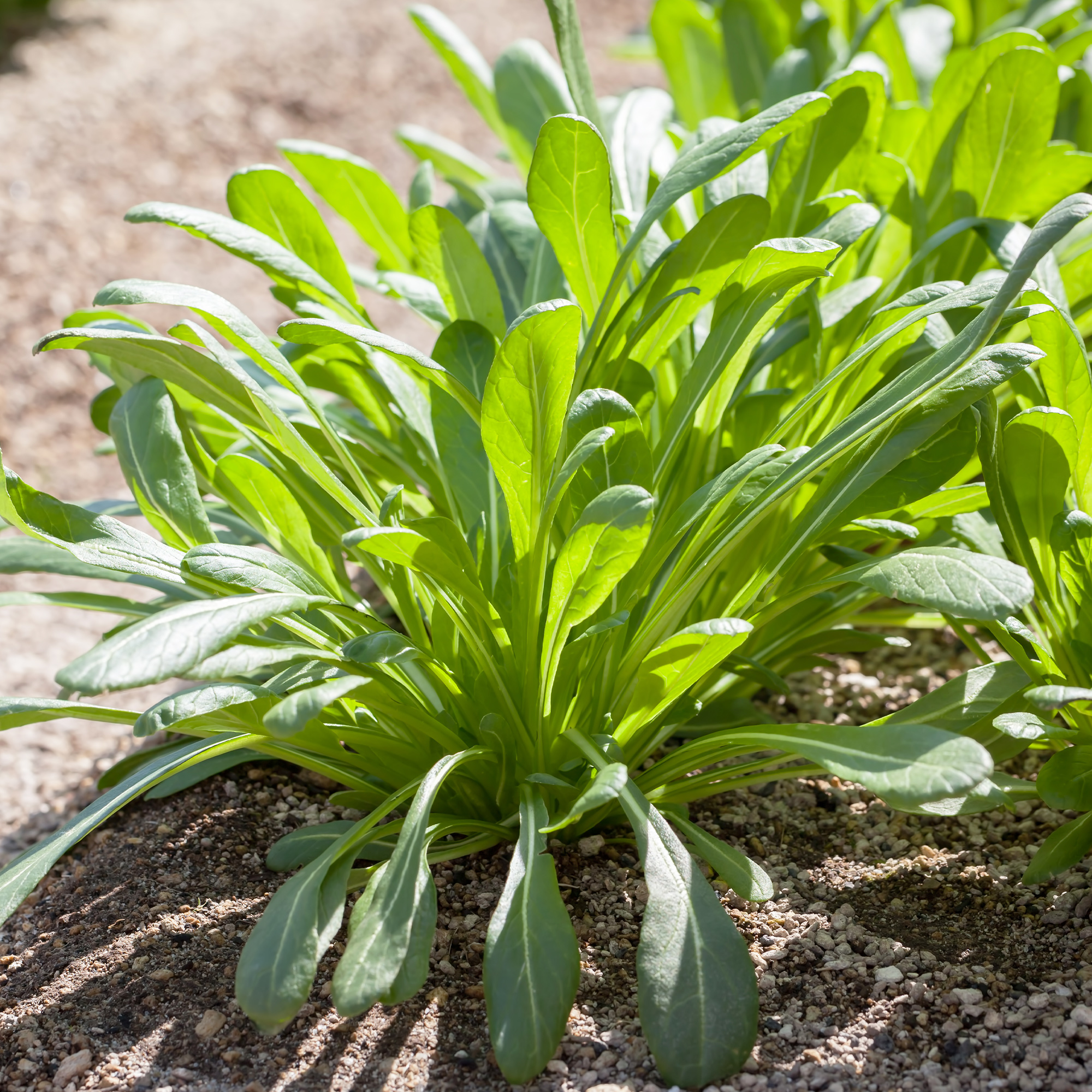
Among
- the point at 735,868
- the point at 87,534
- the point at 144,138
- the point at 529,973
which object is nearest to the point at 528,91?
the point at 87,534

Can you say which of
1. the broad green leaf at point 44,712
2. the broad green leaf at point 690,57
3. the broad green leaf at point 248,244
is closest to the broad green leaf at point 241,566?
the broad green leaf at point 44,712

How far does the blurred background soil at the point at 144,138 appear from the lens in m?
2.74

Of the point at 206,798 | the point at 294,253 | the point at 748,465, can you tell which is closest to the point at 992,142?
the point at 748,465

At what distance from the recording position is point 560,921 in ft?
3.43

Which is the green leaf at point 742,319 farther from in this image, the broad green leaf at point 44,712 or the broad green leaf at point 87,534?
the broad green leaf at point 44,712

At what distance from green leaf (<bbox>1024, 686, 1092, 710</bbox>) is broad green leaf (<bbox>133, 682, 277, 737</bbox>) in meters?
0.77

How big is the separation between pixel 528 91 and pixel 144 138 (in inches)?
84.1

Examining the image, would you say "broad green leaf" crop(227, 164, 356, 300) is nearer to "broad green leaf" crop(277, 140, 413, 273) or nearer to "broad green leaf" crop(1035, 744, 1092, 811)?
"broad green leaf" crop(277, 140, 413, 273)

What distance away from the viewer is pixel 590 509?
1027mm

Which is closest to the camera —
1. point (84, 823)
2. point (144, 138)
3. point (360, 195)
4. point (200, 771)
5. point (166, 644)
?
point (166, 644)

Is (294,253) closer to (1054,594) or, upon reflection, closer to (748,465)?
(748,465)

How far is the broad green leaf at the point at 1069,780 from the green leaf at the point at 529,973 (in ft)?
1.85

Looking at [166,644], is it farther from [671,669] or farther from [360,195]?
[360,195]

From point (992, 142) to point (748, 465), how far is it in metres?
0.76
